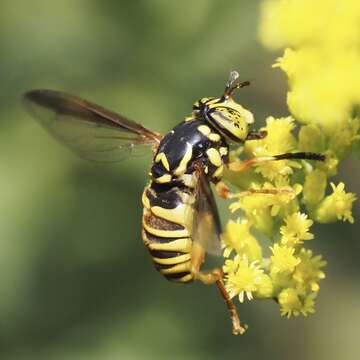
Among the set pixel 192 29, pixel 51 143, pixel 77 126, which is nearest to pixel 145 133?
pixel 77 126

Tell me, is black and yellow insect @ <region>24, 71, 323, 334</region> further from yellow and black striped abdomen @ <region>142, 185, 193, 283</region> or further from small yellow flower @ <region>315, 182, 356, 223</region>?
small yellow flower @ <region>315, 182, 356, 223</region>

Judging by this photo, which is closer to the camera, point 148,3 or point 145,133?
point 145,133

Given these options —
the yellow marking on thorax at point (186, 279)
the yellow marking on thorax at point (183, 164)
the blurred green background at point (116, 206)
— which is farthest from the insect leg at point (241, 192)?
the blurred green background at point (116, 206)


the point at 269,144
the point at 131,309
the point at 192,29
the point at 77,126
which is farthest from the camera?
the point at 131,309

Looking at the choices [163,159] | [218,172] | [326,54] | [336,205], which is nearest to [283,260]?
[336,205]

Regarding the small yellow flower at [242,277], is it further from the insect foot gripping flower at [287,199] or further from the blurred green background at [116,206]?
Answer: the blurred green background at [116,206]

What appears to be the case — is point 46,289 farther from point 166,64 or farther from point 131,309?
point 166,64
